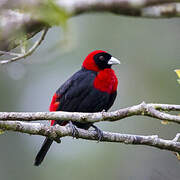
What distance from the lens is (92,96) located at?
163 inches

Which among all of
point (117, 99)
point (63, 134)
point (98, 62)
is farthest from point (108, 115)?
point (117, 99)

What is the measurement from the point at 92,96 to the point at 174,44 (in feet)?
17.5

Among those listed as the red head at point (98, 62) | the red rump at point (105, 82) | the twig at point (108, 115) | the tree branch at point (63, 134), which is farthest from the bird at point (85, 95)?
the twig at point (108, 115)

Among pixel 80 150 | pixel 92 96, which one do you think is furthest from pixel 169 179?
pixel 80 150

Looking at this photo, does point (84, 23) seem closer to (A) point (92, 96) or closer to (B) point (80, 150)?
(B) point (80, 150)

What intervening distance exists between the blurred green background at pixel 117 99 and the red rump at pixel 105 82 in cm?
290

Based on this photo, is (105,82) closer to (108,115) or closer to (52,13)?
(108,115)

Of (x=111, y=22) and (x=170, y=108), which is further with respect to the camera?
(x=111, y=22)

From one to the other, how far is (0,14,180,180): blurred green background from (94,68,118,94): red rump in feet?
9.51

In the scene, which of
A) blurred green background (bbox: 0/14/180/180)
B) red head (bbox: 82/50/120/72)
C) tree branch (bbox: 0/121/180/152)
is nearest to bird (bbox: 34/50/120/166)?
red head (bbox: 82/50/120/72)

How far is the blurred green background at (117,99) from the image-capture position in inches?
309

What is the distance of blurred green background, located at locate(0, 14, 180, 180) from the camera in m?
7.85

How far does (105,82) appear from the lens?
4.23 meters

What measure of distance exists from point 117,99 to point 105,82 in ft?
13.5
